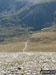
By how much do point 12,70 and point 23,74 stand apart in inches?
51.3

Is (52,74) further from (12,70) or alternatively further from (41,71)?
(12,70)

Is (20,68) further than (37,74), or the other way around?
(20,68)

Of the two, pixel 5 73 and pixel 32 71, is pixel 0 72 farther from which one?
pixel 32 71

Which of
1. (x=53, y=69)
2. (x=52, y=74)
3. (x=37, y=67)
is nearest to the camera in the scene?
(x=52, y=74)

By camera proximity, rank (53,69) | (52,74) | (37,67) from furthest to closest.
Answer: (37,67), (53,69), (52,74)

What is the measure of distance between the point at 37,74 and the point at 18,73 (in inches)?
46.5

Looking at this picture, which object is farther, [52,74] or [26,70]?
[26,70]

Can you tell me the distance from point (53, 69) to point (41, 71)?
38.3 inches

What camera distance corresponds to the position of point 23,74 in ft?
44.2

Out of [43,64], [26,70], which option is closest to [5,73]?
[26,70]

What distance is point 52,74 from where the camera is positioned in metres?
13.3

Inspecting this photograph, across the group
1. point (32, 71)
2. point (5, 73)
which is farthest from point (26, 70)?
point (5, 73)

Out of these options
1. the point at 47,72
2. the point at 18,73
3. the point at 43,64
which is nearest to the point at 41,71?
the point at 47,72

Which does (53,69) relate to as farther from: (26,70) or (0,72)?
(0,72)
